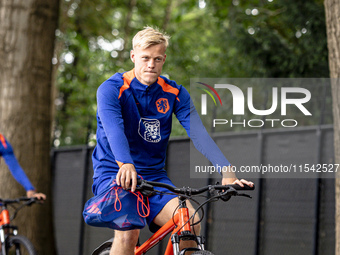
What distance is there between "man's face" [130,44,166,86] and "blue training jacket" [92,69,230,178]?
115mm

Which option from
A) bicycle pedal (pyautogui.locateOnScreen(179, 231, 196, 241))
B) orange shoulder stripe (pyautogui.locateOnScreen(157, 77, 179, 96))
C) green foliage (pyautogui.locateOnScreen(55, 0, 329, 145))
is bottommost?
bicycle pedal (pyautogui.locateOnScreen(179, 231, 196, 241))

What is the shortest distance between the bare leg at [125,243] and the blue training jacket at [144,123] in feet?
1.40

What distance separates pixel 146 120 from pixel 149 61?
1.42 ft

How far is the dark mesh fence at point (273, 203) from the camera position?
664 centimetres

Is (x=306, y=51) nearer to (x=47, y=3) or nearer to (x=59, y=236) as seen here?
(x=47, y=3)

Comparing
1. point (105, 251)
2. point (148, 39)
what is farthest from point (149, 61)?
point (105, 251)

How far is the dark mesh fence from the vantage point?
21.8ft

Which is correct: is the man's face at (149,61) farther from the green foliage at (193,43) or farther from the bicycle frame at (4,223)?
the green foliage at (193,43)

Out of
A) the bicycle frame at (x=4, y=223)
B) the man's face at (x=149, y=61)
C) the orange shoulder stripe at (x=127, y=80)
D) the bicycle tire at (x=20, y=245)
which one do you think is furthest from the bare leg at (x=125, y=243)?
the bicycle frame at (x=4, y=223)

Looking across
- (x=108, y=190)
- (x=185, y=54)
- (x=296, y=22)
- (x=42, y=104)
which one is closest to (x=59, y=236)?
(x=42, y=104)

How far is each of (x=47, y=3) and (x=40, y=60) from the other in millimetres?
941

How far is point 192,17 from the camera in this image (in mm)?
22984

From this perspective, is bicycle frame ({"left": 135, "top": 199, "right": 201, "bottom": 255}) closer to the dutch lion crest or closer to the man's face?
the dutch lion crest

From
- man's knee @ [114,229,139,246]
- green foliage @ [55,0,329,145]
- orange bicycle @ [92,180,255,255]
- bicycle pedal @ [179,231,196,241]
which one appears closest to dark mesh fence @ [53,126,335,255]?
green foliage @ [55,0,329,145]
